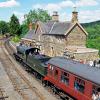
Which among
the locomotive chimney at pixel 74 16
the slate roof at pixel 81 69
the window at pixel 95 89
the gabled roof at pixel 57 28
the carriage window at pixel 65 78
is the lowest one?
the carriage window at pixel 65 78

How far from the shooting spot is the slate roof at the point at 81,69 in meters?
15.1

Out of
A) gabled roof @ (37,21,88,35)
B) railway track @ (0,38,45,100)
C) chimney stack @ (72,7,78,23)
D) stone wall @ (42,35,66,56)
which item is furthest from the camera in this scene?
stone wall @ (42,35,66,56)

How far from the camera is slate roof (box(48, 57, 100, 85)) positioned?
15129 millimetres

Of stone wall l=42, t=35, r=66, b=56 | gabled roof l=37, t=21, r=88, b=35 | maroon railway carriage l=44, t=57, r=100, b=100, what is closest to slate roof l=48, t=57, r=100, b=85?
maroon railway carriage l=44, t=57, r=100, b=100

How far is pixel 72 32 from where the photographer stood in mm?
47812

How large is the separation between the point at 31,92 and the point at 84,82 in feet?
27.6

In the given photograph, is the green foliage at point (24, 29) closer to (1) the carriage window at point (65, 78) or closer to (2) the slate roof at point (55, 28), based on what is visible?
(2) the slate roof at point (55, 28)

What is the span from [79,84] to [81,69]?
3.46 ft

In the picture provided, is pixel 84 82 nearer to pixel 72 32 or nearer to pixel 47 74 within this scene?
pixel 47 74

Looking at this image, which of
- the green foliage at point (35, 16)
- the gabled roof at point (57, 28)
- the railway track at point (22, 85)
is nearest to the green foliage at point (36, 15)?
the green foliage at point (35, 16)

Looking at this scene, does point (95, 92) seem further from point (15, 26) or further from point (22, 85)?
point (15, 26)

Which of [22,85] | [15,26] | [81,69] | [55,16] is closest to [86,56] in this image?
[22,85]

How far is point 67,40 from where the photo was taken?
47.5 metres

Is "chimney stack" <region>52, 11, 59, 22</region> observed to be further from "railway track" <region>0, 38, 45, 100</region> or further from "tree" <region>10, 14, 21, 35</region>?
"tree" <region>10, 14, 21, 35</region>
